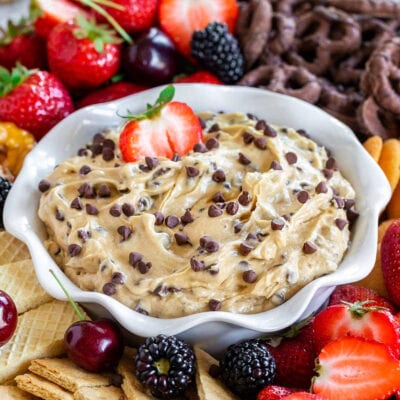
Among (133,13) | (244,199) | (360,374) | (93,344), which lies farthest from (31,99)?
(360,374)

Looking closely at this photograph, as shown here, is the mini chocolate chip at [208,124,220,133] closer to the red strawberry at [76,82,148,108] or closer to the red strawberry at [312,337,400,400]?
the red strawberry at [76,82,148,108]

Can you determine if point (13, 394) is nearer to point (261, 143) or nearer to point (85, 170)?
point (85, 170)

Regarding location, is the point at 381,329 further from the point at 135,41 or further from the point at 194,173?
the point at 135,41

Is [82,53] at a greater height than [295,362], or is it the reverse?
[82,53]

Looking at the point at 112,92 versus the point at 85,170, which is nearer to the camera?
the point at 85,170

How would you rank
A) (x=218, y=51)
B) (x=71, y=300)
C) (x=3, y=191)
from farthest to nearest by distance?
1. (x=218, y=51)
2. (x=3, y=191)
3. (x=71, y=300)

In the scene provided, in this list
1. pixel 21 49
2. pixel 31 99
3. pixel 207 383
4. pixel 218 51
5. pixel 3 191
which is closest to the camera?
pixel 207 383

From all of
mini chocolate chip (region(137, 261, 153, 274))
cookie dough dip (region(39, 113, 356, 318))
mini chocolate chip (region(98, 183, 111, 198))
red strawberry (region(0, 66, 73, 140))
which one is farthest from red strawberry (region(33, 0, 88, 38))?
mini chocolate chip (region(137, 261, 153, 274))
